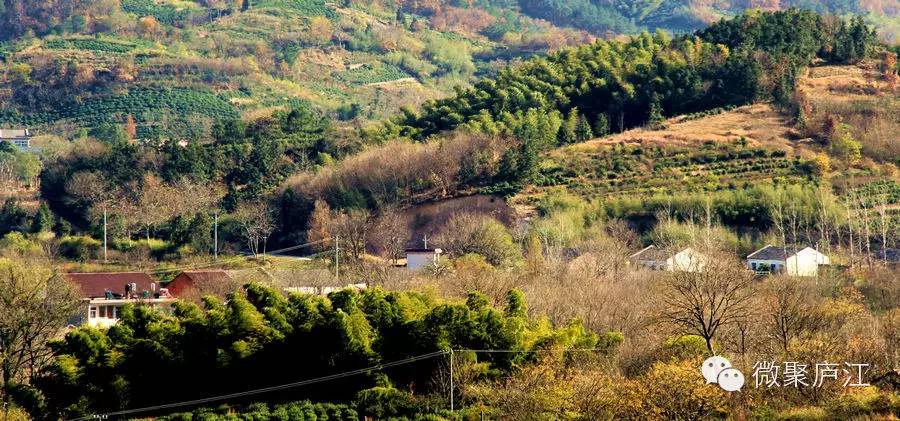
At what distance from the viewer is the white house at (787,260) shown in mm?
52062

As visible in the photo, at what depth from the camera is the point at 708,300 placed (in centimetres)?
3694

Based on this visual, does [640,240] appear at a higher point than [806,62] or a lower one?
lower

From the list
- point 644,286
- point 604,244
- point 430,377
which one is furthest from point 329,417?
point 604,244

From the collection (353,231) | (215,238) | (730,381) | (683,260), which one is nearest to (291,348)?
(730,381)

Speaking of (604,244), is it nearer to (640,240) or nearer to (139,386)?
(640,240)

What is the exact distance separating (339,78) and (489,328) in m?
96.0

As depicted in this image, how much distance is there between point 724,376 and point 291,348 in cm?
1227

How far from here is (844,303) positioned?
4022 centimetres

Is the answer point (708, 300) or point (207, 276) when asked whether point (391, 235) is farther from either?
point (708, 300)

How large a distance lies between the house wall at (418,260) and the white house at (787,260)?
11.5m

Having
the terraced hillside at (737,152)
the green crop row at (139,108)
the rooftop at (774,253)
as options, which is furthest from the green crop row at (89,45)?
the rooftop at (774,253)

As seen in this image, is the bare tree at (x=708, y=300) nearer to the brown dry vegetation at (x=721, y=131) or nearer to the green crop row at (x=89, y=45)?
the brown dry vegetation at (x=721, y=131)

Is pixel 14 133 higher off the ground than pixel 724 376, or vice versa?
pixel 724 376

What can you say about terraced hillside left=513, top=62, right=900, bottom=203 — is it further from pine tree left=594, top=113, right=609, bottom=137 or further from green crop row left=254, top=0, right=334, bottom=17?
green crop row left=254, top=0, right=334, bottom=17
